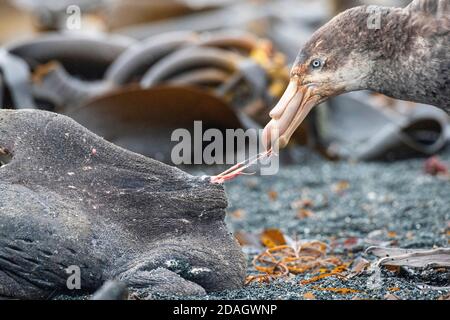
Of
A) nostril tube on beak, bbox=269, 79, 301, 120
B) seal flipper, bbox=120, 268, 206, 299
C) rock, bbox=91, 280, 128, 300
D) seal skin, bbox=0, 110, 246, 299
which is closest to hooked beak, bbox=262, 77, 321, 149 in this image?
nostril tube on beak, bbox=269, 79, 301, 120

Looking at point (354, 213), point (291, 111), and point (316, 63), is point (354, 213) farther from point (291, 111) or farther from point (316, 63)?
point (316, 63)

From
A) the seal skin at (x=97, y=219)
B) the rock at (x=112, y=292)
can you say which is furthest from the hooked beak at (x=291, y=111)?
the rock at (x=112, y=292)

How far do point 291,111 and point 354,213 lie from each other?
1.49 meters

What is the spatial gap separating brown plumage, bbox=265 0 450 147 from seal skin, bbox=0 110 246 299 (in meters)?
0.64

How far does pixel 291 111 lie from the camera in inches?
160

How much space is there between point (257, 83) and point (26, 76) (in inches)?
69.1

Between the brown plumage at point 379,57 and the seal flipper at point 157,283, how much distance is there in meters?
0.92

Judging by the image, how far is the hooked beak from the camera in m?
4.03

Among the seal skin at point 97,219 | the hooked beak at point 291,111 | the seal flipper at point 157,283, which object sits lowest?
the seal flipper at point 157,283

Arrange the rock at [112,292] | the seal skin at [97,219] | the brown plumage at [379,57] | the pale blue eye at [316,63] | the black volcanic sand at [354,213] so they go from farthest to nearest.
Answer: the pale blue eye at [316,63] < the brown plumage at [379,57] < the black volcanic sand at [354,213] < the seal skin at [97,219] < the rock at [112,292]

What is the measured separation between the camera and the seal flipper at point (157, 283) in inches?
130

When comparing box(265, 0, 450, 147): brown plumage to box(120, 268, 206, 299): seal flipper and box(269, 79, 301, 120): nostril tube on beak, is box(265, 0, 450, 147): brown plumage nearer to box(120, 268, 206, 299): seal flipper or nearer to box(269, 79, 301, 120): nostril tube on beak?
box(269, 79, 301, 120): nostril tube on beak

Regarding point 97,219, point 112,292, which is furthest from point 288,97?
point 112,292

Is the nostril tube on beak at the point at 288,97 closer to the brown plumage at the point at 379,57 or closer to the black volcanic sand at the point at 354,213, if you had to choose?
the brown plumage at the point at 379,57
